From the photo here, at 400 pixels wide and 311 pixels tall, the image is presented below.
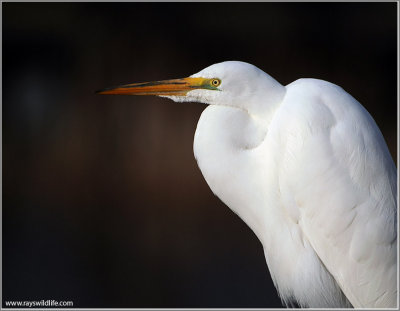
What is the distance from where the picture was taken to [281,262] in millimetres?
1320

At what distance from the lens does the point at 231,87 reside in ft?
4.11

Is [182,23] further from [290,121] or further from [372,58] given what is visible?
[290,121]

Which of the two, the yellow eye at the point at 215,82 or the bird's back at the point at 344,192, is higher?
the yellow eye at the point at 215,82

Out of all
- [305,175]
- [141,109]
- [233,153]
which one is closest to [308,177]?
[305,175]

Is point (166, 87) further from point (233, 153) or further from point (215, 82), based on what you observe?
point (233, 153)

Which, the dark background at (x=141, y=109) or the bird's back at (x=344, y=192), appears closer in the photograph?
the bird's back at (x=344, y=192)

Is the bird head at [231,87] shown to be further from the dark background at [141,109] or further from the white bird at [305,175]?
the dark background at [141,109]

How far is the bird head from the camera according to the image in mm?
1245

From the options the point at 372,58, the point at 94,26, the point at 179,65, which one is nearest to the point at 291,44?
the point at 372,58

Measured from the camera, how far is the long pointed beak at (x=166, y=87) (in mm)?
1282

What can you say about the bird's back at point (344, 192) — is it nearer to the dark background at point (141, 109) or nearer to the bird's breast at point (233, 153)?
the bird's breast at point (233, 153)

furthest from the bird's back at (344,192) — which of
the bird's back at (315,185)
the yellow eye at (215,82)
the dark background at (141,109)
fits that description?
the dark background at (141,109)

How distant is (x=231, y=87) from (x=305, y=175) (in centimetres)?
27

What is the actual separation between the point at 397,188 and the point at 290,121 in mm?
296
